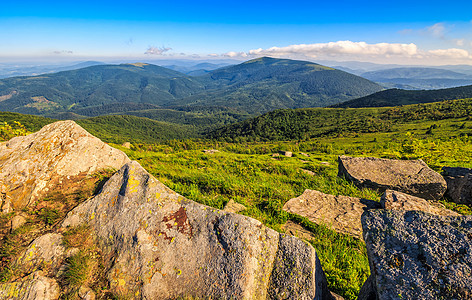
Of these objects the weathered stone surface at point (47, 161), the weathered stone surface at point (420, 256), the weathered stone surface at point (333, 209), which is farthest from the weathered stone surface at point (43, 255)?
the weathered stone surface at point (333, 209)

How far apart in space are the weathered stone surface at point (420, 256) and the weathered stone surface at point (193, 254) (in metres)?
1.38

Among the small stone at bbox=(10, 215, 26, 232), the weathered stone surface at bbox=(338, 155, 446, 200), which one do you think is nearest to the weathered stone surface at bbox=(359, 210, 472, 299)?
the weathered stone surface at bbox=(338, 155, 446, 200)

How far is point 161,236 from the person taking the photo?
5.39m

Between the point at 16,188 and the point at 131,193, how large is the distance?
13.7ft

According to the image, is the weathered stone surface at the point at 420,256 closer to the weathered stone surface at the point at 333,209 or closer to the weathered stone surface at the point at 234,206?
the weathered stone surface at the point at 333,209

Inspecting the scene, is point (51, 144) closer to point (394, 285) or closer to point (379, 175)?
point (394, 285)

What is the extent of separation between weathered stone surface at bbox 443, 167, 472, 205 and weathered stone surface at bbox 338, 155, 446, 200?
639mm

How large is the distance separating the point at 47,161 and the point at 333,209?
1174 cm

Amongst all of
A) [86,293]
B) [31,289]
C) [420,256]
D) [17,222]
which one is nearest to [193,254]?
[86,293]

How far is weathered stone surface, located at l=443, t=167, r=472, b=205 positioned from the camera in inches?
407

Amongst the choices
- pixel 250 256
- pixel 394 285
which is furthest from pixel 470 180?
pixel 250 256

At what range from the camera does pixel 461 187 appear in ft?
34.6

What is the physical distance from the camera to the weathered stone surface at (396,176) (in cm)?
1061

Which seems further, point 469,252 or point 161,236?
point 161,236
